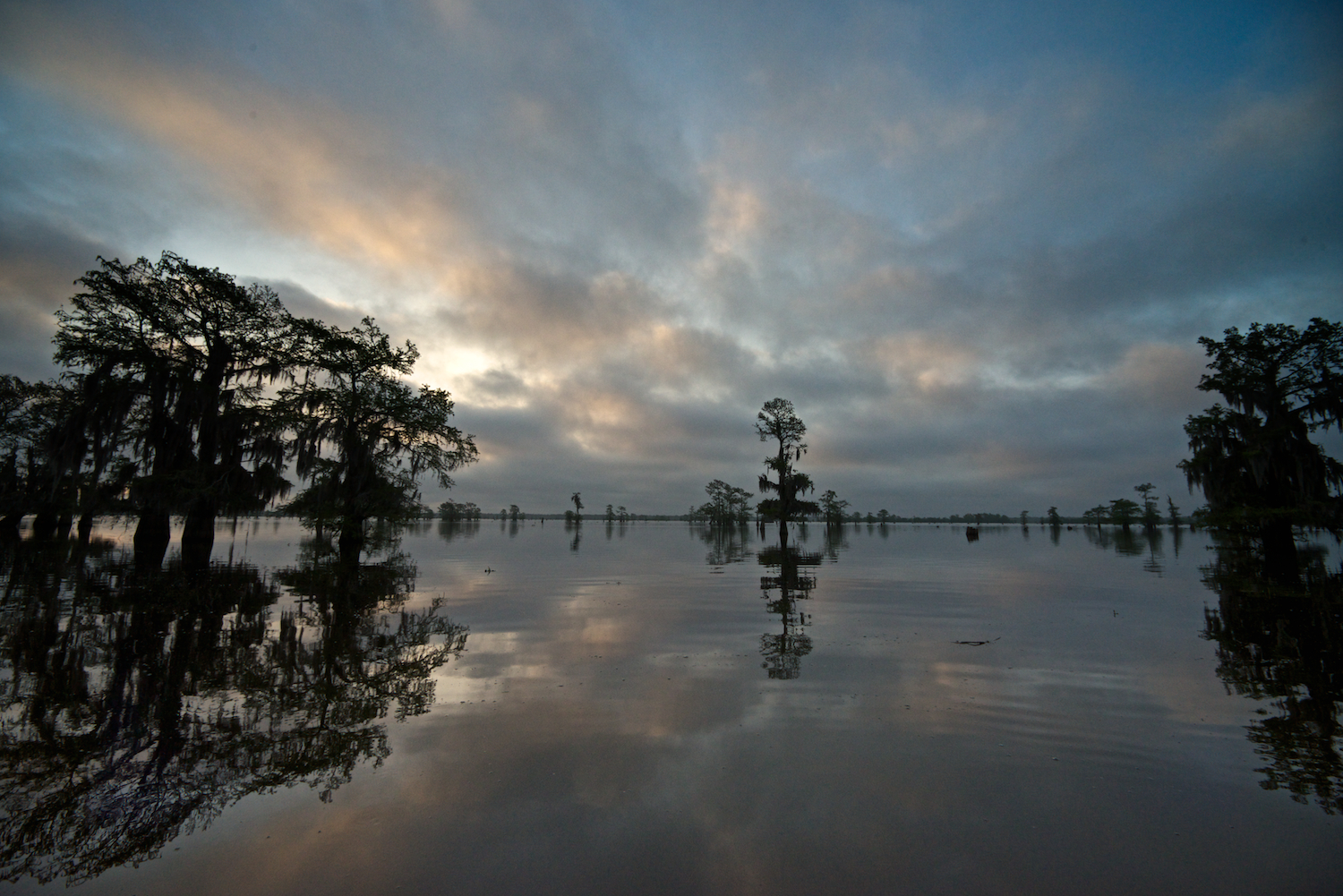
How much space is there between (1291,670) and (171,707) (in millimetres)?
14498

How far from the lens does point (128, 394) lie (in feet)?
75.5

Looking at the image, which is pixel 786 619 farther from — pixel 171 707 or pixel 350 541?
pixel 350 541

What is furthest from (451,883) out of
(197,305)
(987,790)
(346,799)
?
(197,305)

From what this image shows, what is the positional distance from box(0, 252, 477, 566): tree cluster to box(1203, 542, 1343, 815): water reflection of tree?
27046 millimetres

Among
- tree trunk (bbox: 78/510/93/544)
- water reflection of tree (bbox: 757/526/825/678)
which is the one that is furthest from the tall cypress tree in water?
water reflection of tree (bbox: 757/526/825/678)

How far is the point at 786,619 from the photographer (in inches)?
456

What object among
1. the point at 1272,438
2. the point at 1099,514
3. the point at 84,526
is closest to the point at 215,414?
the point at 84,526

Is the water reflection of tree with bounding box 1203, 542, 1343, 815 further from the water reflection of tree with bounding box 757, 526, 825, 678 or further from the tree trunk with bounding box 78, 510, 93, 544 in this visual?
the tree trunk with bounding box 78, 510, 93, 544

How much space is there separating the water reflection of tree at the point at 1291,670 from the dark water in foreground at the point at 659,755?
0.20ft

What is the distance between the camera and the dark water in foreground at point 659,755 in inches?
138

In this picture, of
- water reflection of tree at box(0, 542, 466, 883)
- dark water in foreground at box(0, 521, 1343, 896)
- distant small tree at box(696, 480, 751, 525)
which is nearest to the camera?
dark water in foreground at box(0, 521, 1343, 896)

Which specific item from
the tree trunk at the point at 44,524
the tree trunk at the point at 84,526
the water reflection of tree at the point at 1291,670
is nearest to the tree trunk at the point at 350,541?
the tree trunk at the point at 84,526

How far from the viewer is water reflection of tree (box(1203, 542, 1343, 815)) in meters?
4.84

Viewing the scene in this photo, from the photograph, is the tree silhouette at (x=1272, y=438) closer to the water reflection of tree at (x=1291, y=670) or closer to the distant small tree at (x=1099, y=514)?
the water reflection of tree at (x=1291, y=670)
